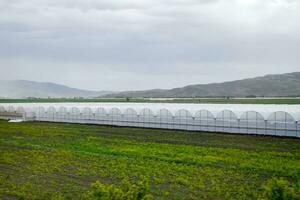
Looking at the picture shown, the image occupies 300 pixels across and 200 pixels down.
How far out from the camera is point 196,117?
37.1m

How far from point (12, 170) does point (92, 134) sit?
1515 cm

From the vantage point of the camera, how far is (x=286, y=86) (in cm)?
18312

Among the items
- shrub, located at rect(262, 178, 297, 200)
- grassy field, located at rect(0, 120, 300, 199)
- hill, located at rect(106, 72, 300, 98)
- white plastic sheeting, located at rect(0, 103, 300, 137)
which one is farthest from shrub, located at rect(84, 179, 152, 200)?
hill, located at rect(106, 72, 300, 98)

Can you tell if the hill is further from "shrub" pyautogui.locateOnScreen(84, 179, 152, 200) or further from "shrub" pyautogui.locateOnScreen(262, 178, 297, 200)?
"shrub" pyautogui.locateOnScreen(84, 179, 152, 200)

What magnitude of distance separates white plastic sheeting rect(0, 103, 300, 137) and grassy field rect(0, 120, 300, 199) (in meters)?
1.87

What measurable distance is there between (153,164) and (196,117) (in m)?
16.9

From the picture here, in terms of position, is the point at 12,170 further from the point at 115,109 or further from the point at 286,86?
the point at 286,86

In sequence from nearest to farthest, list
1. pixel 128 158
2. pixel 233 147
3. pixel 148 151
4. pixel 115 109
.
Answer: pixel 128 158 → pixel 148 151 → pixel 233 147 → pixel 115 109

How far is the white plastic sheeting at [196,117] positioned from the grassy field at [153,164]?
73.4 inches

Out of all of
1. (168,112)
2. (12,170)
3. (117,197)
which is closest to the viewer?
(117,197)

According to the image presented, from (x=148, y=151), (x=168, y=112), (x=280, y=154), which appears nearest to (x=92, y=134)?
(x=168, y=112)

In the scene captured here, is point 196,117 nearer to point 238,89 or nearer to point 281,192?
point 281,192

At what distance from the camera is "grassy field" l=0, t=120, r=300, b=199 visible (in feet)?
52.3

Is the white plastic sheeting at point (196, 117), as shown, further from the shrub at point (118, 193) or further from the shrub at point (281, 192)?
the shrub at point (118, 193)
